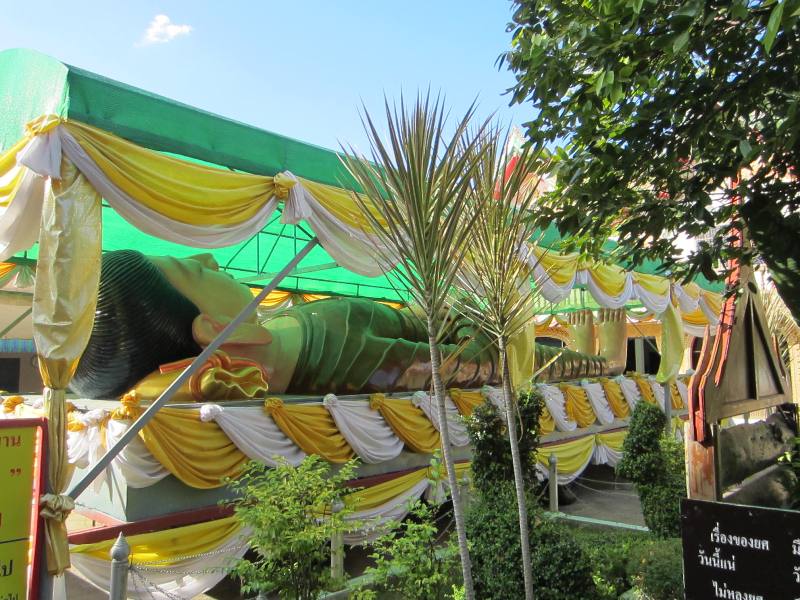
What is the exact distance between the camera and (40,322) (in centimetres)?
347

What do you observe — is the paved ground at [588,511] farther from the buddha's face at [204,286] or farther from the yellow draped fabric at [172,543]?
the buddha's face at [204,286]

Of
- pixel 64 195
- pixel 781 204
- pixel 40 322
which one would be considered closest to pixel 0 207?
pixel 64 195

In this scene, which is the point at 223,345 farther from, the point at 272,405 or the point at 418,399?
the point at 418,399

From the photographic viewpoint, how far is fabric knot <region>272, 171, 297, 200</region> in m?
4.63

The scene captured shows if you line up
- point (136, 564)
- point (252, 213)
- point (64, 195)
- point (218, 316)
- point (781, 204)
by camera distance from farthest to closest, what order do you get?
point (218, 316) < point (252, 213) < point (136, 564) < point (64, 195) < point (781, 204)

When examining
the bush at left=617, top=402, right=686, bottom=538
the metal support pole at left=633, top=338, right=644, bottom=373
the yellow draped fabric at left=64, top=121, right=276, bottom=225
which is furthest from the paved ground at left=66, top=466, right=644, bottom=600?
the metal support pole at left=633, top=338, right=644, bottom=373

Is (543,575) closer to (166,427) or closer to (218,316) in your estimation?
(166,427)

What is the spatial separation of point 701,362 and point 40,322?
368 cm

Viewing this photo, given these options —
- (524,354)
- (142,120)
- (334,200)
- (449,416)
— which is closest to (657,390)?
(524,354)

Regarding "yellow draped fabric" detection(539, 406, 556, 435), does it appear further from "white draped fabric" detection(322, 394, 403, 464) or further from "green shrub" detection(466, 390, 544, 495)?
"green shrub" detection(466, 390, 544, 495)

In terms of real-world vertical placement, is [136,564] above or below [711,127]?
below

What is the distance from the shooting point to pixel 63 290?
351 centimetres

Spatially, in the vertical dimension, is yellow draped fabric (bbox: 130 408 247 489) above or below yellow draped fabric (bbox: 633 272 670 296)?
below

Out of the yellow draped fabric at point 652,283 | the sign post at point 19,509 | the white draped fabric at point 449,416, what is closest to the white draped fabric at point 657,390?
the yellow draped fabric at point 652,283
